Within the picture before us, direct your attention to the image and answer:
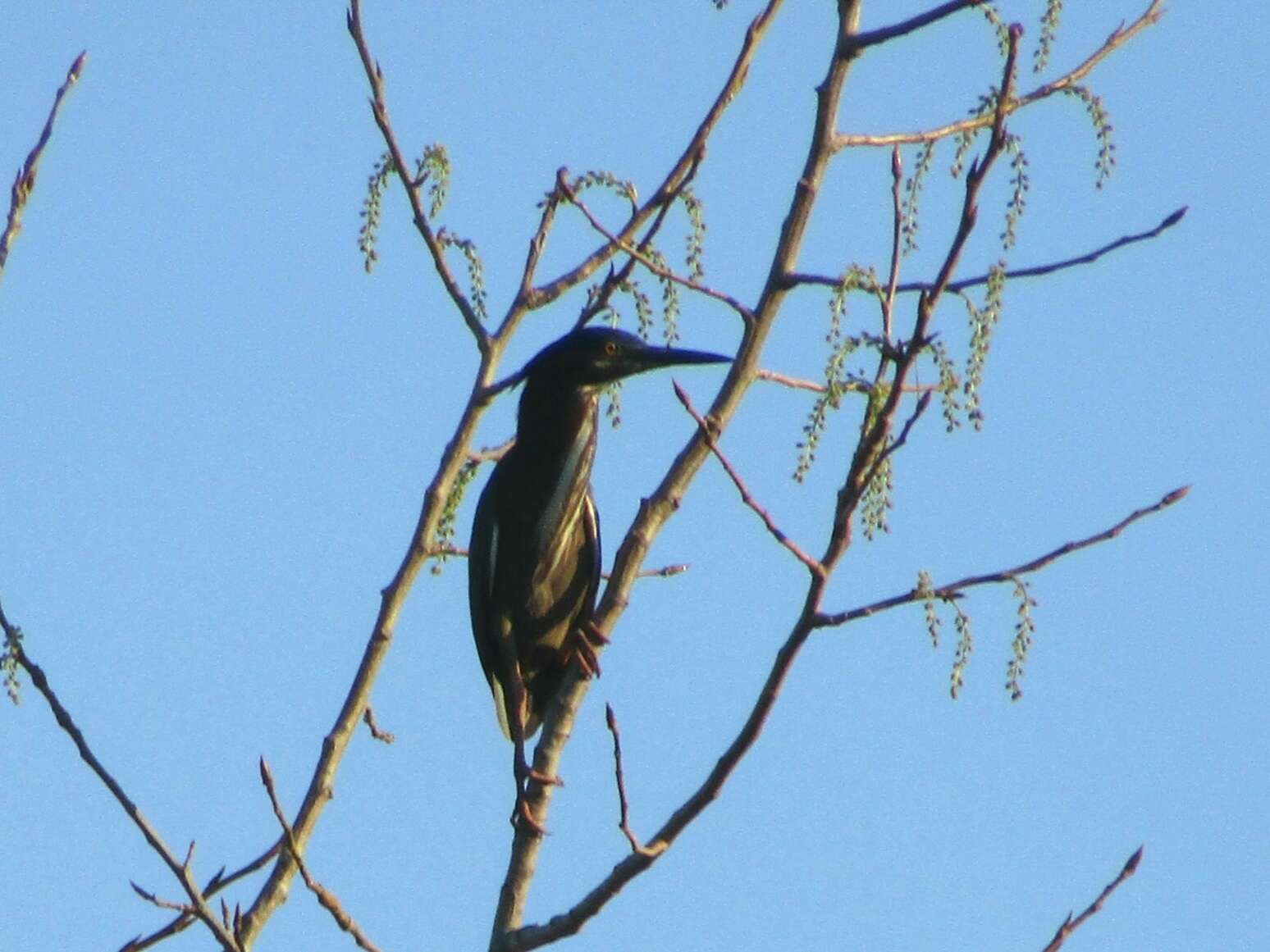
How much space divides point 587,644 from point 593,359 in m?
1.66

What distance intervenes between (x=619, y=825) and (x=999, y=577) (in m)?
0.68

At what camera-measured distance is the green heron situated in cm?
557

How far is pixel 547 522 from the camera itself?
5562mm

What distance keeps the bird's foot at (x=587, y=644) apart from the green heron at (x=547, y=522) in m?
1.29

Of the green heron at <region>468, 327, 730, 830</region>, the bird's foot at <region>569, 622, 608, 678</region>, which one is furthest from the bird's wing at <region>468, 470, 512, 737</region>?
the bird's foot at <region>569, 622, 608, 678</region>

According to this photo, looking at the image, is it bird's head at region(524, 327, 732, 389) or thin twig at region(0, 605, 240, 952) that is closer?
thin twig at region(0, 605, 240, 952)

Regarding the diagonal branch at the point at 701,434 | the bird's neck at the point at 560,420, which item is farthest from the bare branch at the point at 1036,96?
the bird's neck at the point at 560,420

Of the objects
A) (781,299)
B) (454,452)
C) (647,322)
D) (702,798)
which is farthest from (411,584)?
(702,798)

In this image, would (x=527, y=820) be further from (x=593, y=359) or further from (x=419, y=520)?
(x=593, y=359)

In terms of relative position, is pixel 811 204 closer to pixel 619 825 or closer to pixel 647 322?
pixel 647 322

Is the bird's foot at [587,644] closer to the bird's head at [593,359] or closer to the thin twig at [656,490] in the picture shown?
the thin twig at [656,490]

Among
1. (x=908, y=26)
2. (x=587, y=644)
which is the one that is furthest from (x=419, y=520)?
(x=908, y=26)

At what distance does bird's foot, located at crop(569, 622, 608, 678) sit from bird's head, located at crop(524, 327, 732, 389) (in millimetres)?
1390

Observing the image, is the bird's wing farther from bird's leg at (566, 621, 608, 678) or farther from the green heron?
bird's leg at (566, 621, 608, 678)
